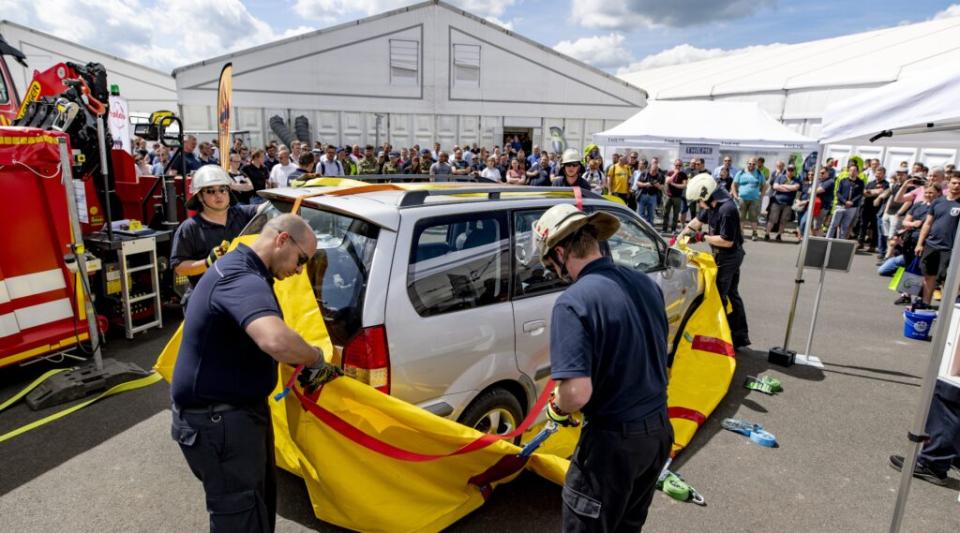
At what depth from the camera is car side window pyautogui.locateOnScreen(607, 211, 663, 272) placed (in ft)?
15.5

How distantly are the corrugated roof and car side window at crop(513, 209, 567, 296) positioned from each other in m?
17.5

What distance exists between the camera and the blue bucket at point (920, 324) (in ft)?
22.3

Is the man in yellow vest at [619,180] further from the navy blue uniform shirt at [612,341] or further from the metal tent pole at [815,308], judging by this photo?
the navy blue uniform shirt at [612,341]

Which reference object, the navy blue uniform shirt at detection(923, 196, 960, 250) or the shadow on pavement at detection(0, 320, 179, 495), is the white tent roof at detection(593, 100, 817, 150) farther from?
the shadow on pavement at detection(0, 320, 179, 495)

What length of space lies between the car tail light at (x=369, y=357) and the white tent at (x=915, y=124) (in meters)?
2.81

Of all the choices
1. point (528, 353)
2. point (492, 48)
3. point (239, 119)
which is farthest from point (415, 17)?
point (528, 353)

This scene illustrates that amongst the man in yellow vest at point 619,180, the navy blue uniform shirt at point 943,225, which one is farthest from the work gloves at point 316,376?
the man in yellow vest at point 619,180

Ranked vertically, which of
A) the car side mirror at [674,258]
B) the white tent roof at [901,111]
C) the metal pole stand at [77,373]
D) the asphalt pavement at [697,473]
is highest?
the white tent roof at [901,111]

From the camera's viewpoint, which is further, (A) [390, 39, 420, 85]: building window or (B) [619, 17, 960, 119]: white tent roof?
(A) [390, 39, 420, 85]: building window

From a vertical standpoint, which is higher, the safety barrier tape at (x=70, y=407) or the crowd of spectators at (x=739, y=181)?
the crowd of spectators at (x=739, y=181)

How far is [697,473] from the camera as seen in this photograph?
12.5 feet

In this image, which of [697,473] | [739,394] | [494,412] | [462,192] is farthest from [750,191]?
[494,412]

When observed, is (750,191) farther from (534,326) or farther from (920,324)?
(534,326)

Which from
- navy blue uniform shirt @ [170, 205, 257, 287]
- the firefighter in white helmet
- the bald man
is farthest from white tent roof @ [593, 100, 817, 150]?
Result: the bald man
